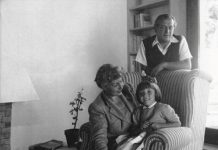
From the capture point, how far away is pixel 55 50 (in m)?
3.47

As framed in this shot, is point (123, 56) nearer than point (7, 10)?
No

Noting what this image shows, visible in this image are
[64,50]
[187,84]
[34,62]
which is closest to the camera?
[187,84]

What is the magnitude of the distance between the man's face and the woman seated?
2.57 ft

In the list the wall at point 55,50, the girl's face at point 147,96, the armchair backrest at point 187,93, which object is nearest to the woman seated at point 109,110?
the girl's face at point 147,96

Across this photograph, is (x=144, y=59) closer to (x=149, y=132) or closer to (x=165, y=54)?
(x=165, y=54)

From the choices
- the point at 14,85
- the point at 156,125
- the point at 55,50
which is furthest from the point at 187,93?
the point at 55,50

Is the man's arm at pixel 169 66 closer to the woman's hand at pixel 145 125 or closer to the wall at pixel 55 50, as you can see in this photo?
the woman's hand at pixel 145 125

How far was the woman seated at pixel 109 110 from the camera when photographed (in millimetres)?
1943

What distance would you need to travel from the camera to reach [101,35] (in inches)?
155

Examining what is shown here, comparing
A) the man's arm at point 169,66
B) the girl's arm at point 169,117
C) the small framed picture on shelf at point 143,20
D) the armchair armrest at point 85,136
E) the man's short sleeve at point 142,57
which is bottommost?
the armchair armrest at point 85,136

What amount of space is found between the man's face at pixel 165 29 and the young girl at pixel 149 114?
0.65 metres

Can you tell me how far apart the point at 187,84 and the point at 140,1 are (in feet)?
7.44

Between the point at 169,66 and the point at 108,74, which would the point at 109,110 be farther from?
the point at 169,66

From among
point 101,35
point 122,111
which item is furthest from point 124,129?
point 101,35
